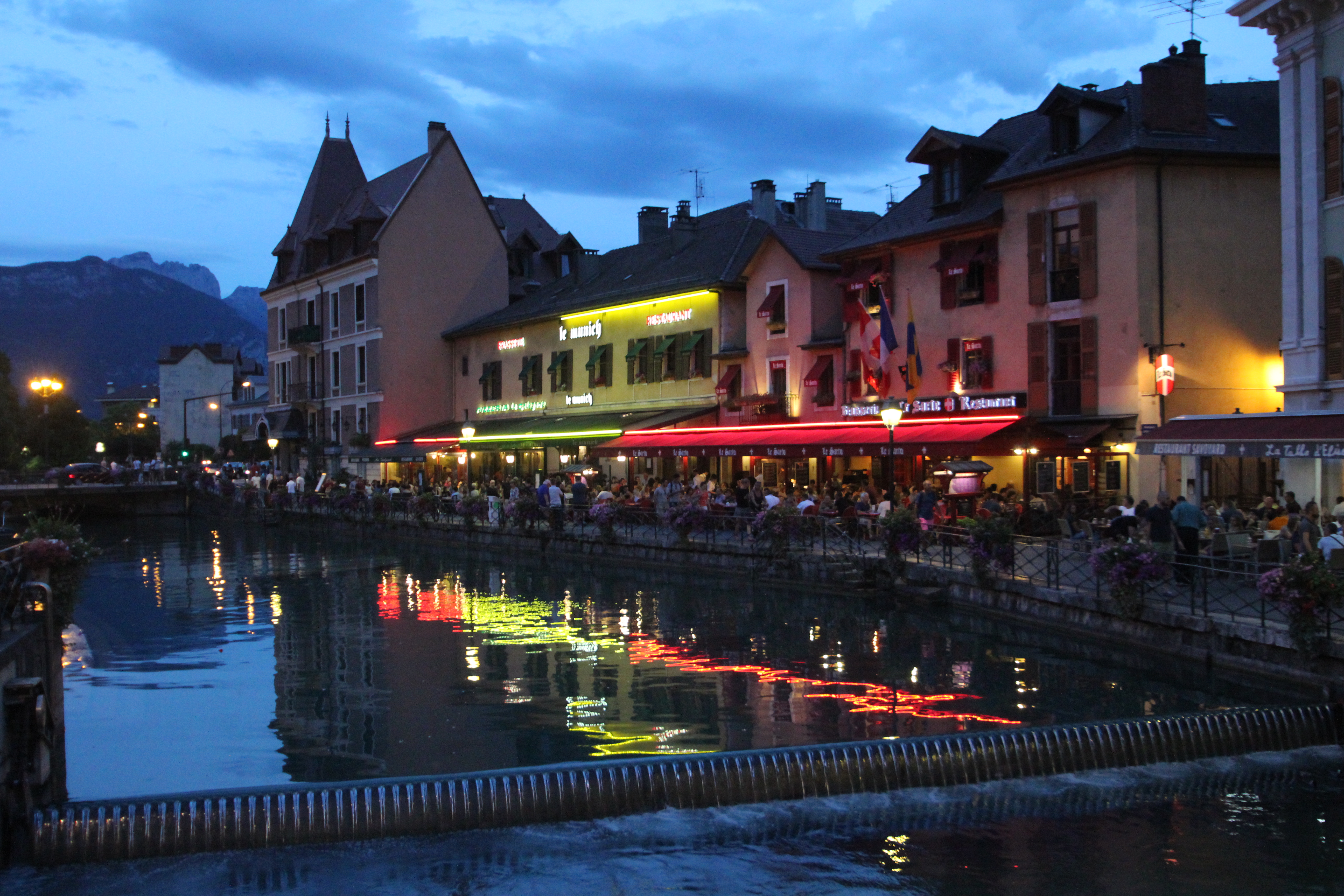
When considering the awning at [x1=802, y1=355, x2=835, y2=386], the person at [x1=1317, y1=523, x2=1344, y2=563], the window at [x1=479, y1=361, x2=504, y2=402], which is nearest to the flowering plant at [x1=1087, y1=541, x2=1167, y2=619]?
the person at [x1=1317, y1=523, x2=1344, y2=563]

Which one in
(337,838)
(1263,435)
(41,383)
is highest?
(41,383)

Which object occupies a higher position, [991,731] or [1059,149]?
[1059,149]

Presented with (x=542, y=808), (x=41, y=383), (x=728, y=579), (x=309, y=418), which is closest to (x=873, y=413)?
(x=728, y=579)

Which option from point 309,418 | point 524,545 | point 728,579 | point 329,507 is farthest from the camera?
point 309,418

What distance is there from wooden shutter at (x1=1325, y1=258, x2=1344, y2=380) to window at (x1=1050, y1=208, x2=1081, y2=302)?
25.4 ft

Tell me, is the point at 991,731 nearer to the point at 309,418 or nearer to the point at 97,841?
the point at 97,841

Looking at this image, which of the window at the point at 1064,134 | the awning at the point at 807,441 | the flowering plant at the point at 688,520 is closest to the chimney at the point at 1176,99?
the window at the point at 1064,134

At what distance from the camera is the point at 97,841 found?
9773mm

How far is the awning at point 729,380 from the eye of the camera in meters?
37.5

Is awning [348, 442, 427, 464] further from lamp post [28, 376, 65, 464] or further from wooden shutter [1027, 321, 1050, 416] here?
wooden shutter [1027, 321, 1050, 416]

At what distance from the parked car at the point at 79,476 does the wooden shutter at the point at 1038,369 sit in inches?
1810

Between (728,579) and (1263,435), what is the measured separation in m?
11.1

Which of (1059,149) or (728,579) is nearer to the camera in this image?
(728,579)

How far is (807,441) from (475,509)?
1115 centimetres
